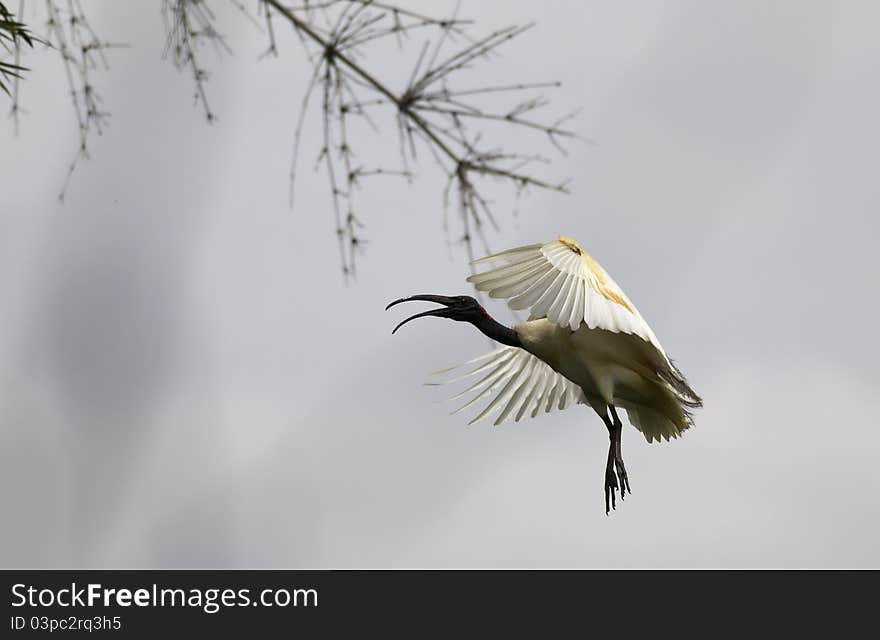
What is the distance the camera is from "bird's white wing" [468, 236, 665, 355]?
4980 millimetres

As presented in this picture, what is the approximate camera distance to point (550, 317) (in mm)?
5016

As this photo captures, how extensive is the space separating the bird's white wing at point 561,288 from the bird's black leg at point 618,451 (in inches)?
21.5

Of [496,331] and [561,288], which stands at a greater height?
[496,331]

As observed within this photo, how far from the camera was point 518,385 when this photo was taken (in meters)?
7.06

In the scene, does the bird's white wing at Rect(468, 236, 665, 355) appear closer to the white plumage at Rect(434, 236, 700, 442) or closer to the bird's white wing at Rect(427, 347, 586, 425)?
the white plumage at Rect(434, 236, 700, 442)

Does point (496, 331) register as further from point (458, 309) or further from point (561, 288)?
point (561, 288)

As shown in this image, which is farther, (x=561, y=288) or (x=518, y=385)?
(x=518, y=385)

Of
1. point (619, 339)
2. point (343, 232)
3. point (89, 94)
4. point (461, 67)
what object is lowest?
point (343, 232)

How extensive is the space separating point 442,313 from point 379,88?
2216 mm

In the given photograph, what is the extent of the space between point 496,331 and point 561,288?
901 mm

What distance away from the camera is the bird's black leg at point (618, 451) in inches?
217

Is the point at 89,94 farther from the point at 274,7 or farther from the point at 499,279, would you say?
the point at 499,279

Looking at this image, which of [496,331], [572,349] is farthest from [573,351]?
[496,331]

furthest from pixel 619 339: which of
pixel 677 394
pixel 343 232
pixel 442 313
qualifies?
pixel 343 232
